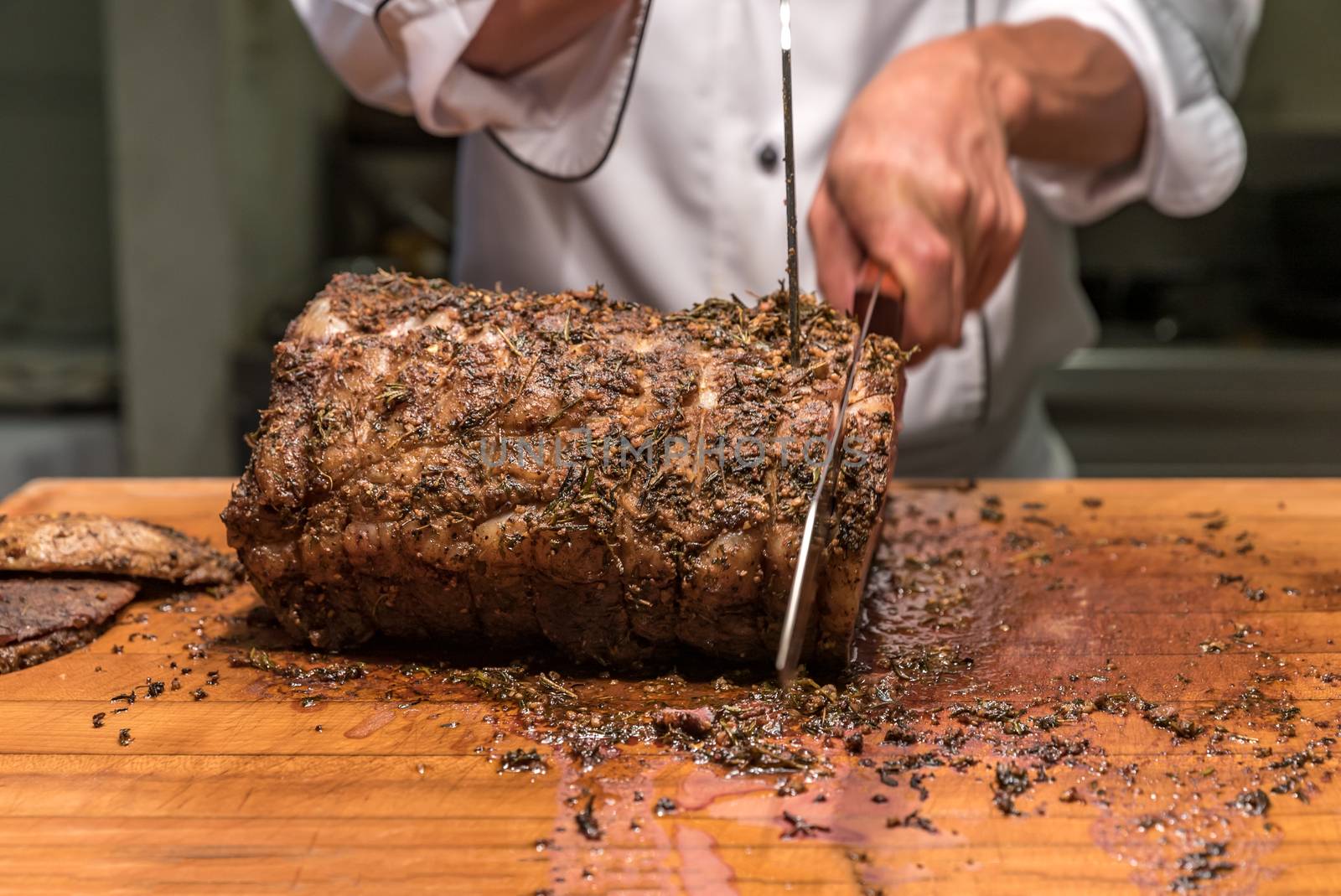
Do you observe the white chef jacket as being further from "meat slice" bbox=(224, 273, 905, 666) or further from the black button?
"meat slice" bbox=(224, 273, 905, 666)

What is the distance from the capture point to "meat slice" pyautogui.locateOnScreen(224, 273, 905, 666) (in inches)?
64.5

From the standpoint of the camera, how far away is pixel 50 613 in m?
1.81

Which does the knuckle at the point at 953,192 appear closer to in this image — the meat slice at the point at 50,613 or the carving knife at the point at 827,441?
the carving knife at the point at 827,441

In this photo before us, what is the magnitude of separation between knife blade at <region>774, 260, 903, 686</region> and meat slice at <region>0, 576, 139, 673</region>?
3.57 ft

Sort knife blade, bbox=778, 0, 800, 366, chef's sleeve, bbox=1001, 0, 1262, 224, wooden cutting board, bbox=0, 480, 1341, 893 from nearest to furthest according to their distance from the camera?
1. wooden cutting board, bbox=0, 480, 1341, 893
2. knife blade, bbox=778, 0, 800, 366
3. chef's sleeve, bbox=1001, 0, 1262, 224

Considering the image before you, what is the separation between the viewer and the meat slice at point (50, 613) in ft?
5.72

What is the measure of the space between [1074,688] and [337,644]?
1.11 m

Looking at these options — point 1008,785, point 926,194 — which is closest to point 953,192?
point 926,194

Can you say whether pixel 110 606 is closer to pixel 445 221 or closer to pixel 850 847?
pixel 850 847

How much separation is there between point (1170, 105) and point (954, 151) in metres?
0.81

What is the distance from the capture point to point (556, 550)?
166 cm

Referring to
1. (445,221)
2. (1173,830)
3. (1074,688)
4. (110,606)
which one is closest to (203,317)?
(445,221)

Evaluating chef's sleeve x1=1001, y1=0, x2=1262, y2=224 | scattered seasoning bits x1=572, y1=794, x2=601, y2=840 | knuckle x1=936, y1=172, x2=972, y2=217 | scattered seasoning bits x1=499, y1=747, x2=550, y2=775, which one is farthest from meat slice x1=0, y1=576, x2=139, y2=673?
chef's sleeve x1=1001, y1=0, x2=1262, y2=224

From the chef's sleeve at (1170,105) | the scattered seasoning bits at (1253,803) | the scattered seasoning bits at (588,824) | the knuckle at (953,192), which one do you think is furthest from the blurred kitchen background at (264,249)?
the scattered seasoning bits at (588,824)
